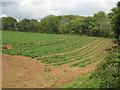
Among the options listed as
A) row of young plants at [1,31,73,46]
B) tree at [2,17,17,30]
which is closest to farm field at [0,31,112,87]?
row of young plants at [1,31,73,46]

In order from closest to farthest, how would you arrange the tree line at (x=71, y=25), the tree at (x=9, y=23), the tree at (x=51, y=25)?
the tree line at (x=71, y=25)
the tree at (x=51, y=25)
the tree at (x=9, y=23)

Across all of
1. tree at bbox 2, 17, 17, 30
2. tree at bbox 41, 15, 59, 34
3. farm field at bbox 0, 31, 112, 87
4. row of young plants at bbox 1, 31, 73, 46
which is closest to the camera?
farm field at bbox 0, 31, 112, 87

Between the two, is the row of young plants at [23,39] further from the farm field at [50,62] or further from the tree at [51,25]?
the tree at [51,25]

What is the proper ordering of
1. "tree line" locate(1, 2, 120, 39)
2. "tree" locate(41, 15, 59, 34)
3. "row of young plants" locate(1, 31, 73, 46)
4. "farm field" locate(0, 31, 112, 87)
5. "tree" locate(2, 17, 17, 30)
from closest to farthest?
"farm field" locate(0, 31, 112, 87) < "row of young plants" locate(1, 31, 73, 46) < "tree line" locate(1, 2, 120, 39) < "tree" locate(41, 15, 59, 34) < "tree" locate(2, 17, 17, 30)

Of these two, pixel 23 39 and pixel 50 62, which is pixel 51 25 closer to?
pixel 23 39

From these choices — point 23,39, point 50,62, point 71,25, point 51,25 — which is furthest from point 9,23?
point 50,62

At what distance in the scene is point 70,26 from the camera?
7069 cm

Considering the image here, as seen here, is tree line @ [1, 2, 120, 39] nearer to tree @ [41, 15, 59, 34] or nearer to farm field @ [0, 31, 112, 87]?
tree @ [41, 15, 59, 34]

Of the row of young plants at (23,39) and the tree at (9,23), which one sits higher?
the tree at (9,23)

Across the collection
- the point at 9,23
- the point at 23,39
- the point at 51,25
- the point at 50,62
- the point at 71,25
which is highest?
the point at 9,23

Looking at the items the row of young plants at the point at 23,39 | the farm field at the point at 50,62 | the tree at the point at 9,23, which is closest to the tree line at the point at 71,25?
the tree at the point at 9,23

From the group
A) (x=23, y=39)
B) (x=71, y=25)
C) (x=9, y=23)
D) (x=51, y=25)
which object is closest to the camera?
(x=23, y=39)

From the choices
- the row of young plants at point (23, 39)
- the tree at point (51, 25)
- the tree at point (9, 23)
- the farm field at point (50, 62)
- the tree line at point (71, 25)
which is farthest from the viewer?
the tree at point (9, 23)

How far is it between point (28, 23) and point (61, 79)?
8779cm
